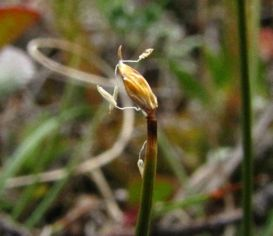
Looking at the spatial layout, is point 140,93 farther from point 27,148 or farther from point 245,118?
point 27,148

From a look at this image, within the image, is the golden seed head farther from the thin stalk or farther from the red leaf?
the red leaf

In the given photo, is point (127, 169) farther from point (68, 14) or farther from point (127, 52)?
point (127, 52)

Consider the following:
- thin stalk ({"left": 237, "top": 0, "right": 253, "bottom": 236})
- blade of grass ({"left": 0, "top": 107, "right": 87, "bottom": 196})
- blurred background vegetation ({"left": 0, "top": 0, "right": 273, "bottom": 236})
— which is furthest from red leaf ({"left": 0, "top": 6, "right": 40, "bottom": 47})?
thin stalk ({"left": 237, "top": 0, "right": 253, "bottom": 236})

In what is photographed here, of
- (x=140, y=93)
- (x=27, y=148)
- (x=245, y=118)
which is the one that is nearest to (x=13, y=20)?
(x=27, y=148)

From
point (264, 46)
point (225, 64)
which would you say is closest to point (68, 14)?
point (225, 64)

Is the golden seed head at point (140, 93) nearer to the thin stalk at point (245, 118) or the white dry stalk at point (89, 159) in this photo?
the thin stalk at point (245, 118)
